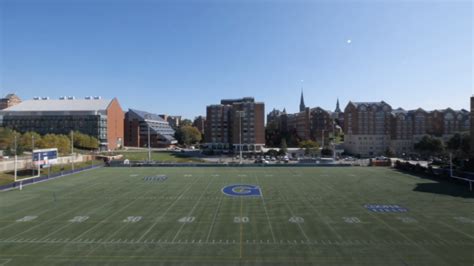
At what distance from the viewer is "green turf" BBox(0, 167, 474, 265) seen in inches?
630

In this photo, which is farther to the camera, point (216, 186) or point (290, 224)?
point (216, 186)

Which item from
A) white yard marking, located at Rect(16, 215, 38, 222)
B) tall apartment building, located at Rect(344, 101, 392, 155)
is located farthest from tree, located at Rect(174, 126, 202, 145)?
white yard marking, located at Rect(16, 215, 38, 222)

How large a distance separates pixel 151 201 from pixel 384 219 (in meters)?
21.3

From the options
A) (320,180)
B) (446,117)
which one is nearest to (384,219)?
(320,180)

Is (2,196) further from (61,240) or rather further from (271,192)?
(271,192)

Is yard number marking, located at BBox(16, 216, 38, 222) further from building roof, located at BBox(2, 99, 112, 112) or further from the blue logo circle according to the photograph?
building roof, located at BBox(2, 99, 112, 112)

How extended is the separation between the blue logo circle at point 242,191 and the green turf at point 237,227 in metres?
1.16

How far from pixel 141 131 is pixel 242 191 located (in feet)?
355

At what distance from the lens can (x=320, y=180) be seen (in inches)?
1667

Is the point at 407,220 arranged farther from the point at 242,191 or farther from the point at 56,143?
the point at 56,143

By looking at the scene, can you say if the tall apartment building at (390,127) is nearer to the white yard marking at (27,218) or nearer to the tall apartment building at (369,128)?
the tall apartment building at (369,128)

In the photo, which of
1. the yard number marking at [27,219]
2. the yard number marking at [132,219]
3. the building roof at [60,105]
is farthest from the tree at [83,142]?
the yard number marking at [132,219]

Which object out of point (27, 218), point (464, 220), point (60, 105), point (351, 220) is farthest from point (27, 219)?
point (60, 105)

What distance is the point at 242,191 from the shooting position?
112 feet
